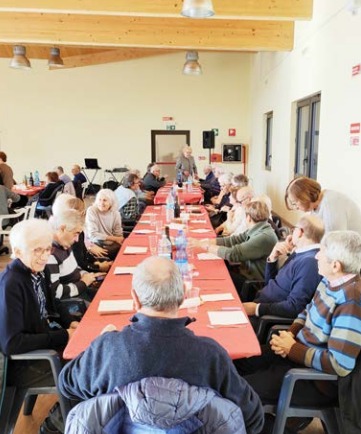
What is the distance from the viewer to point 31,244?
2.07 meters

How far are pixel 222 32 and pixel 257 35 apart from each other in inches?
23.0

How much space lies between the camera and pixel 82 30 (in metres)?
6.83

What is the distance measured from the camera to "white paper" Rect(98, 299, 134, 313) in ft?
7.11

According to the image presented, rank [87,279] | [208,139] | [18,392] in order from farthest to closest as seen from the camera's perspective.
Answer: [208,139]
[87,279]
[18,392]

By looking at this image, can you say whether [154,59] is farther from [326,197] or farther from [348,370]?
[348,370]

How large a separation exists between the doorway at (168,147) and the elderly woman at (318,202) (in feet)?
30.6

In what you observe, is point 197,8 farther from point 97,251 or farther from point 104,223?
point 97,251

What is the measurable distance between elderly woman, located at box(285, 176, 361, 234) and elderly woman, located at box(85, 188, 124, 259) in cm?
186

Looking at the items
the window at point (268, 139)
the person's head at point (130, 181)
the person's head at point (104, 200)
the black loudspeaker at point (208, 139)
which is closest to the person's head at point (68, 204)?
the person's head at point (104, 200)

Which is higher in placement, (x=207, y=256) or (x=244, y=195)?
(x=244, y=195)

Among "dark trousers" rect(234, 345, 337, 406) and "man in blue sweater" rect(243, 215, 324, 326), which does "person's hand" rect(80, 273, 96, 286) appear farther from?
"dark trousers" rect(234, 345, 337, 406)

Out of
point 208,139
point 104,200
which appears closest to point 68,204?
point 104,200

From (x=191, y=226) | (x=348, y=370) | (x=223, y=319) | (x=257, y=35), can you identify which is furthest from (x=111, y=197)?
(x=257, y=35)

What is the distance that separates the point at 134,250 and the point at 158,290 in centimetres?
211
